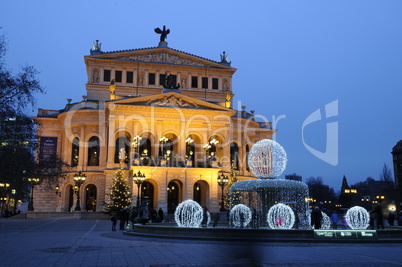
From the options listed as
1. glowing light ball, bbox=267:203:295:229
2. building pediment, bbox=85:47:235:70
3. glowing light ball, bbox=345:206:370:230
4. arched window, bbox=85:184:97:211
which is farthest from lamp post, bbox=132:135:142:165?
glowing light ball, bbox=267:203:295:229

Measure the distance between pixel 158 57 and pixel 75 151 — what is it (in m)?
16.4

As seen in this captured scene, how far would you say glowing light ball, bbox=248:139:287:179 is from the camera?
21344mm

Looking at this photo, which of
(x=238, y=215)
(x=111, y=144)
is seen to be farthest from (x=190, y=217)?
(x=111, y=144)

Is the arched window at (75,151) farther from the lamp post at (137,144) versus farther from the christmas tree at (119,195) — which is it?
A: the christmas tree at (119,195)

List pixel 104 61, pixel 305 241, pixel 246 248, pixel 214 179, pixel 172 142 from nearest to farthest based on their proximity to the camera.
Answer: pixel 246 248 → pixel 305 241 → pixel 214 179 → pixel 172 142 → pixel 104 61

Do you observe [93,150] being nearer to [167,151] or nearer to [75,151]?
[75,151]

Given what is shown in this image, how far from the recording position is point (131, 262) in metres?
10.9

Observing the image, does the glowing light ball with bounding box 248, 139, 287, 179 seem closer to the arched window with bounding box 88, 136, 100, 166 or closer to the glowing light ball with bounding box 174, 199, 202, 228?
the glowing light ball with bounding box 174, 199, 202, 228

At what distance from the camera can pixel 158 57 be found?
57312mm

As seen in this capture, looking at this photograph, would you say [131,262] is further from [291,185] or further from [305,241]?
[291,185]

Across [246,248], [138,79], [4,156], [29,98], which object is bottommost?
[246,248]

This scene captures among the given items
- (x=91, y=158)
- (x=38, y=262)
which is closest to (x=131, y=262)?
(x=38, y=262)

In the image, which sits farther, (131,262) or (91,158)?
(91,158)

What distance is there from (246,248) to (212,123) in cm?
4531
